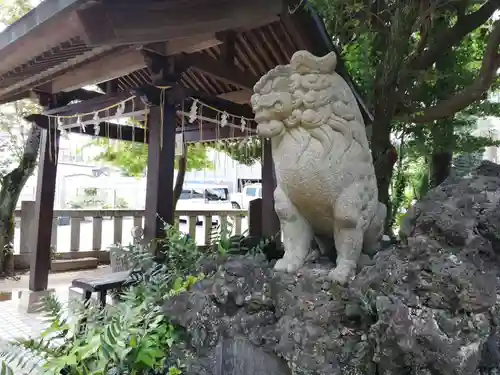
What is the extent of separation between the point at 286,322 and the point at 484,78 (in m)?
3.13

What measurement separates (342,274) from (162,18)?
2.17 m

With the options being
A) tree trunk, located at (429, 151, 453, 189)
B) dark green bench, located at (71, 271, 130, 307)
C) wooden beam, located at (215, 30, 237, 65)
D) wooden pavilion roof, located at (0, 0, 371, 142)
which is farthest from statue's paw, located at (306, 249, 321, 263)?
tree trunk, located at (429, 151, 453, 189)

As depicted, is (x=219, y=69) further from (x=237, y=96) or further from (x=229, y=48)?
(x=237, y=96)

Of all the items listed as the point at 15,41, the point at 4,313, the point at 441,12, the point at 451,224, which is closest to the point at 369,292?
Answer: the point at 451,224

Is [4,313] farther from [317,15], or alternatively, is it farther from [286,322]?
[317,15]

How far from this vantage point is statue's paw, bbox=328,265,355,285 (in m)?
2.02

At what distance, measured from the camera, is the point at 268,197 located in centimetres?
544

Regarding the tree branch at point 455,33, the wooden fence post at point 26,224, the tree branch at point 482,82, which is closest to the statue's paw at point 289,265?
the tree branch at point 482,82

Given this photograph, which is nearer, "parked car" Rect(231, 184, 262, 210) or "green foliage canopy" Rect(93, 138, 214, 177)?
"green foliage canopy" Rect(93, 138, 214, 177)

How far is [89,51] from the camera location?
350 centimetres

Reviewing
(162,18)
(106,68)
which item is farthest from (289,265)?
(106,68)

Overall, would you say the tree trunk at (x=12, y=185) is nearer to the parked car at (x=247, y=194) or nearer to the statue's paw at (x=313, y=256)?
the statue's paw at (x=313, y=256)

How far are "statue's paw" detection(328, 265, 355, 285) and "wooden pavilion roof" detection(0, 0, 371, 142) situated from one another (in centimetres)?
202

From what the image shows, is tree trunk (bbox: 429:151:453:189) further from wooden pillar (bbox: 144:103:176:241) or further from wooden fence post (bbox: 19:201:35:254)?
wooden fence post (bbox: 19:201:35:254)
